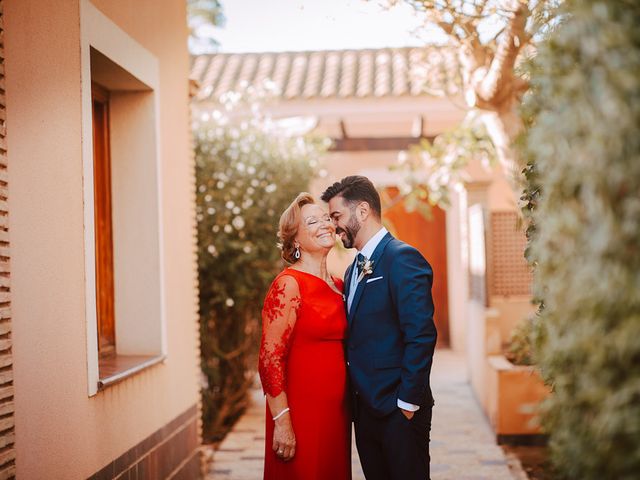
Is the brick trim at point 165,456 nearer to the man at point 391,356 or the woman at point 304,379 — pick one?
the woman at point 304,379

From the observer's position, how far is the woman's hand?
3.80 meters

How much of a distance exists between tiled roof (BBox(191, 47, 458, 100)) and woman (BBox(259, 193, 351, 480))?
6.74m

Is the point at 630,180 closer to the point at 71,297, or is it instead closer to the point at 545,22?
the point at 545,22

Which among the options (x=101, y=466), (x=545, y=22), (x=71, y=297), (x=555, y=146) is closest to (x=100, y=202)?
A: (x=71, y=297)

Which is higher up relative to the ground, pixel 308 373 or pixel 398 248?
pixel 398 248

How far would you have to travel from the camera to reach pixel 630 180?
1.72 metres

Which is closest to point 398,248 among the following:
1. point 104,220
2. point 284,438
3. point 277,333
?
point 277,333

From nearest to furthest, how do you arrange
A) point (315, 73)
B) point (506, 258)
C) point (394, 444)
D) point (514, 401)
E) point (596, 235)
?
point (596, 235) < point (394, 444) < point (514, 401) < point (506, 258) < point (315, 73)

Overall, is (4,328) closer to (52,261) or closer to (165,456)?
(52,261)

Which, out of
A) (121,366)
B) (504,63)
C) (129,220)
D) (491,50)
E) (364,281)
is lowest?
(121,366)

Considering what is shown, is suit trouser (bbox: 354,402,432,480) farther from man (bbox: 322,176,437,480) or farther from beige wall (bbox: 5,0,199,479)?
beige wall (bbox: 5,0,199,479)

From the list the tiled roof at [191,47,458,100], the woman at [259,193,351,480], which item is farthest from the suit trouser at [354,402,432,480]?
the tiled roof at [191,47,458,100]

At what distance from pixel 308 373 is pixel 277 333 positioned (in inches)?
10.9

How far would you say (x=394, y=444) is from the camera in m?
3.72
